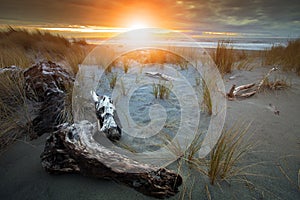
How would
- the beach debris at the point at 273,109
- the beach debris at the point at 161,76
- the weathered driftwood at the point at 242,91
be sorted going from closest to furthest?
the beach debris at the point at 273,109 → the weathered driftwood at the point at 242,91 → the beach debris at the point at 161,76

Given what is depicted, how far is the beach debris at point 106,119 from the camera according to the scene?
1903 mm

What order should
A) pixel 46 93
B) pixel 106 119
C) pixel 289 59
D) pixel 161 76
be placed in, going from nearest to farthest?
pixel 106 119
pixel 46 93
pixel 161 76
pixel 289 59

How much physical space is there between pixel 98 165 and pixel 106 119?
875mm

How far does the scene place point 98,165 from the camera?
49.4 inches

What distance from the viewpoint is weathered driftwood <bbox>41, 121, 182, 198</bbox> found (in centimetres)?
119

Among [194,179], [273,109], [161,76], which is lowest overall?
[194,179]

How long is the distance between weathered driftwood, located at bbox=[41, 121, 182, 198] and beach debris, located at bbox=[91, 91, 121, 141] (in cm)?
37

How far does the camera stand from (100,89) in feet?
12.4

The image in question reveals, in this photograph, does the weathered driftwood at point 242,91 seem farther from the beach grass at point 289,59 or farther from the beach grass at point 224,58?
the beach grass at point 289,59

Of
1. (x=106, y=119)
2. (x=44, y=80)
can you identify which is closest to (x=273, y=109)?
(x=106, y=119)

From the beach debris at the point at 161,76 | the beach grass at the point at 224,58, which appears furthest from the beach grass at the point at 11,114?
the beach grass at the point at 224,58

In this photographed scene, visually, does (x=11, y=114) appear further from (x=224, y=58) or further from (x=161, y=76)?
(x=224, y=58)

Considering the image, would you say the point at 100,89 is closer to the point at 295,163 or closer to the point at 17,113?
the point at 17,113

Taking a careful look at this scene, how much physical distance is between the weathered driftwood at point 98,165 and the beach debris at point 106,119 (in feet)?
1.22
